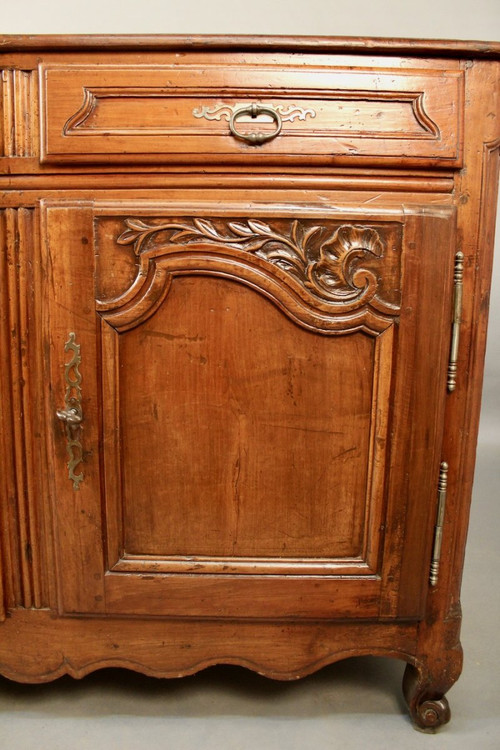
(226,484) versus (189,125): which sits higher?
(189,125)

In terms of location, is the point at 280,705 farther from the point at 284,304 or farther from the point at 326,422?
the point at 284,304

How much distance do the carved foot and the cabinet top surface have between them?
0.96 meters

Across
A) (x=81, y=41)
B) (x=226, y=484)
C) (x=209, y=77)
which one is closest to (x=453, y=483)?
(x=226, y=484)

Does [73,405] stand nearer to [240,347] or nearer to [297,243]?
[240,347]

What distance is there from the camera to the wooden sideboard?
1006mm

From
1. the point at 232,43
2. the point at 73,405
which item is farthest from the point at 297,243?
the point at 73,405

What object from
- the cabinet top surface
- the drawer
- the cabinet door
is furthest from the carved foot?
the cabinet top surface

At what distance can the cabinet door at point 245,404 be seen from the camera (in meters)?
1.02

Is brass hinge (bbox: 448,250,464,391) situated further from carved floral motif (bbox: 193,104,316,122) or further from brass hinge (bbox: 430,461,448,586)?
carved floral motif (bbox: 193,104,316,122)

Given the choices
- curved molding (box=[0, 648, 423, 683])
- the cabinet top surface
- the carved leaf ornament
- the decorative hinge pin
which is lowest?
curved molding (box=[0, 648, 423, 683])

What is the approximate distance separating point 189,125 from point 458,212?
0.41 meters

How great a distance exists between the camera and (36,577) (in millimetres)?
1128

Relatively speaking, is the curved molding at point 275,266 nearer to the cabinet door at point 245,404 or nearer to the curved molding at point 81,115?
the cabinet door at point 245,404

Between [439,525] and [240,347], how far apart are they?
0.42m
